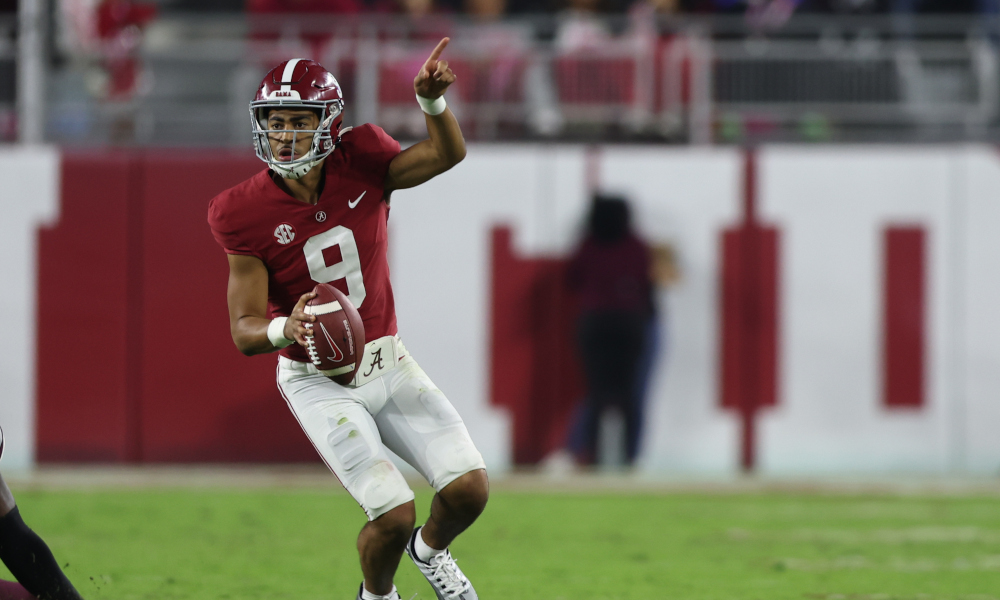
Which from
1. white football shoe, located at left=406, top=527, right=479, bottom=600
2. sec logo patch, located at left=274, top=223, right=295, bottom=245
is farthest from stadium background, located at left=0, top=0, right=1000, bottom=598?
sec logo patch, located at left=274, top=223, right=295, bottom=245

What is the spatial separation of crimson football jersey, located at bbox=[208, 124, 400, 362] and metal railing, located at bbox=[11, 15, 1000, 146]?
4.06 metres

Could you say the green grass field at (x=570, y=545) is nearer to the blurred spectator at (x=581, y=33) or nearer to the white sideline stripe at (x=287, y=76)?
the white sideline stripe at (x=287, y=76)

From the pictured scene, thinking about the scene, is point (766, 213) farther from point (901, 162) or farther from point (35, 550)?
point (35, 550)

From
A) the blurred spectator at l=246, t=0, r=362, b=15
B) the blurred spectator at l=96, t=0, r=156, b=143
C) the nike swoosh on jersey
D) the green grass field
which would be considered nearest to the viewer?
the nike swoosh on jersey

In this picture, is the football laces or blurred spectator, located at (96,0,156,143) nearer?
the football laces

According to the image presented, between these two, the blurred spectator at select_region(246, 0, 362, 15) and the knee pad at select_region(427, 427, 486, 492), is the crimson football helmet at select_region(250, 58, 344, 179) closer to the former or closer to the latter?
the knee pad at select_region(427, 427, 486, 492)

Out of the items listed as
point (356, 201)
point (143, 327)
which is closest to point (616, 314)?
point (143, 327)

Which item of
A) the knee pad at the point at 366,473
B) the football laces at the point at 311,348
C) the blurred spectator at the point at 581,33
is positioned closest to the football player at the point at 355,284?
the knee pad at the point at 366,473

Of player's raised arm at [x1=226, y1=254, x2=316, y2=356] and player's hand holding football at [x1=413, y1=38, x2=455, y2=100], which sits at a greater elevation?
player's hand holding football at [x1=413, y1=38, x2=455, y2=100]

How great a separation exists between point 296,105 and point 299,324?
28.7 inches

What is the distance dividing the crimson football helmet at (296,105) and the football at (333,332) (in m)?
0.42

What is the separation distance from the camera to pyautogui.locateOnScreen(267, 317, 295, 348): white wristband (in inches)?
158

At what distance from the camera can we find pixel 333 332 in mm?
3959

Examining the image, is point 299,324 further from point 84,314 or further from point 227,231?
point 84,314
